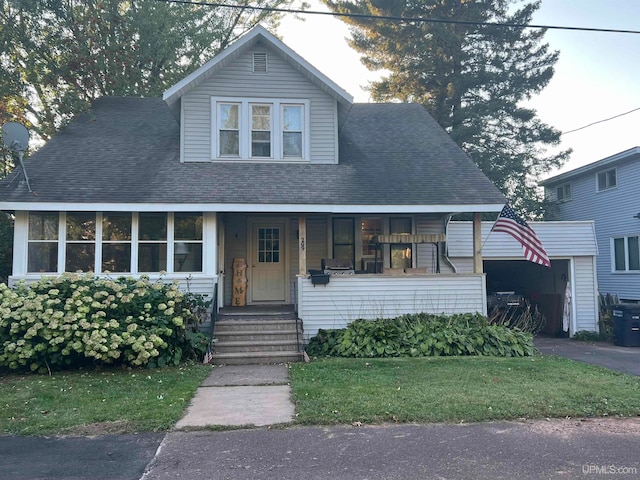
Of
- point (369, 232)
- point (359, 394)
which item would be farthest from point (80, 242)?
point (359, 394)

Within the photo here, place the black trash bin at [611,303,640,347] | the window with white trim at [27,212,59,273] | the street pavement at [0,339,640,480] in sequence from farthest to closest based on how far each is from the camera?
the black trash bin at [611,303,640,347], the window with white trim at [27,212,59,273], the street pavement at [0,339,640,480]

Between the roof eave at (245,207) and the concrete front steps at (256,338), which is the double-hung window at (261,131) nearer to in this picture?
the roof eave at (245,207)

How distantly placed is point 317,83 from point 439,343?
658 centimetres

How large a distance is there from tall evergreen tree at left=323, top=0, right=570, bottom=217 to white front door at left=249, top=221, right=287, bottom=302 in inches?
512

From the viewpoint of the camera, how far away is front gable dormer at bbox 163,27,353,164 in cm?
1127

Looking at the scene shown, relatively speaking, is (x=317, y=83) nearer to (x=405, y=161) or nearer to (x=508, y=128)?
(x=405, y=161)

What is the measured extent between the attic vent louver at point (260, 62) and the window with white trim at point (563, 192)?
48.1ft

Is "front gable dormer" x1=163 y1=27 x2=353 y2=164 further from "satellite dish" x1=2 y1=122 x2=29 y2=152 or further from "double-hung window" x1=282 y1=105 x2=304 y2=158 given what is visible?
"satellite dish" x1=2 y1=122 x2=29 y2=152

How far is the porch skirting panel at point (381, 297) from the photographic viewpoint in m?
10.2

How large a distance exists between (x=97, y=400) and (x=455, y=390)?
184 inches

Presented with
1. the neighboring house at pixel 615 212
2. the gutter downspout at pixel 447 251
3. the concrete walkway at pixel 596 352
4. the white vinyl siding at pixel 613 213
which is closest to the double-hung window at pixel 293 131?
the gutter downspout at pixel 447 251

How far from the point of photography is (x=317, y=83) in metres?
11.5

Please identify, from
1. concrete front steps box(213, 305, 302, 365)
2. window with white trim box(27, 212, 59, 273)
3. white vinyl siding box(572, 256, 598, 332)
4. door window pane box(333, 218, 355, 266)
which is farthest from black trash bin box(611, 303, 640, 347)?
window with white trim box(27, 212, 59, 273)

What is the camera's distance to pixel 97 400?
6.16m
